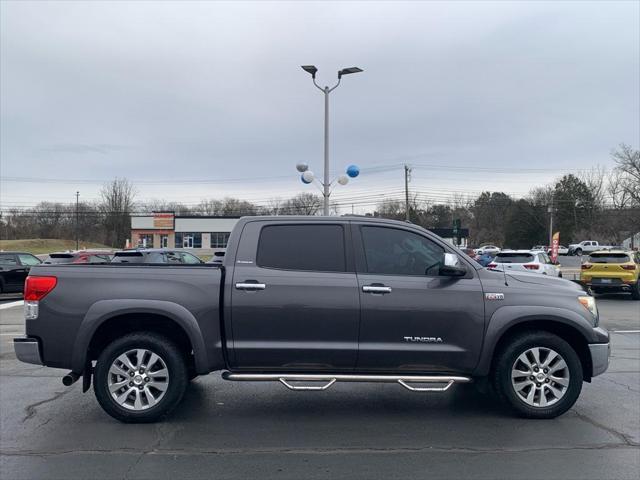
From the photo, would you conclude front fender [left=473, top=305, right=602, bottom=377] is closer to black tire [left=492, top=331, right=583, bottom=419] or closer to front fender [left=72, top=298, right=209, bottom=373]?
black tire [left=492, top=331, right=583, bottom=419]

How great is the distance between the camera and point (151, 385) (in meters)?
5.13

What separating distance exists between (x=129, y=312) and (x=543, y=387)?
13.4ft

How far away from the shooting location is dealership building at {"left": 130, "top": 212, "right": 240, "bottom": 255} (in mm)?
72125

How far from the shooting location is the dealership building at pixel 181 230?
72125 millimetres

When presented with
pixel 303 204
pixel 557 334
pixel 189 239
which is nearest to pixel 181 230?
pixel 189 239

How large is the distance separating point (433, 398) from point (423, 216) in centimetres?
7625

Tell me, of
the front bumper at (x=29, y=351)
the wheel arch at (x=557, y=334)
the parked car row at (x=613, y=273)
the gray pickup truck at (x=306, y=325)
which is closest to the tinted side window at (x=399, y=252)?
the gray pickup truck at (x=306, y=325)

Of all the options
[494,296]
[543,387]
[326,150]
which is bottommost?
[543,387]

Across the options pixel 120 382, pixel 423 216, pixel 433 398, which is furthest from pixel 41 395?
pixel 423 216

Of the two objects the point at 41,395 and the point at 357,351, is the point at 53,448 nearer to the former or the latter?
the point at 41,395

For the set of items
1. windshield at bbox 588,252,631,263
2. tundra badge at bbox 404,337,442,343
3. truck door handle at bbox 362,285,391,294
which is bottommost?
tundra badge at bbox 404,337,442,343

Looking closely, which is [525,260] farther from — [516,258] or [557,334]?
[557,334]

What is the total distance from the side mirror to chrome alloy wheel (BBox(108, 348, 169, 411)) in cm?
284

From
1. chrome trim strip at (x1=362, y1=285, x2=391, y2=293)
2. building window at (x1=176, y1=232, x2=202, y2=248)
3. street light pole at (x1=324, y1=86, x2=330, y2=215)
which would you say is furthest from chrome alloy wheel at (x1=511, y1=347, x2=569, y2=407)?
building window at (x1=176, y1=232, x2=202, y2=248)
